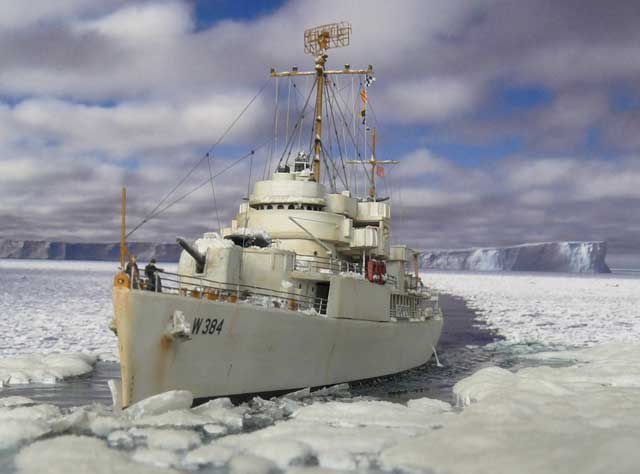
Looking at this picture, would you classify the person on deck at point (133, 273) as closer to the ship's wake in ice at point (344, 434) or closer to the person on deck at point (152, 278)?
the person on deck at point (152, 278)

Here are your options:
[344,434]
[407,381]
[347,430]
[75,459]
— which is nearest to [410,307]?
[407,381]

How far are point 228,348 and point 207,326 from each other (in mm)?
826

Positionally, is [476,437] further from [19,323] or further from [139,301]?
[19,323]

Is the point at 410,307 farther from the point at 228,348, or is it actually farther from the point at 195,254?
the point at 228,348

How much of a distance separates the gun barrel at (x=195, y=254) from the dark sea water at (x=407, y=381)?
4030mm

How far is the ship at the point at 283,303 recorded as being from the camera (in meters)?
12.4

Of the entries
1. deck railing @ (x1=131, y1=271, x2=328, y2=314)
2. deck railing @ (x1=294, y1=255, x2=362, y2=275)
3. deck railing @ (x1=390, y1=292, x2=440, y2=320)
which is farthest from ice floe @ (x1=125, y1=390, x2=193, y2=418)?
deck railing @ (x1=390, y1=292, x2=440, y2=320)

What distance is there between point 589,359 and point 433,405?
10.6m

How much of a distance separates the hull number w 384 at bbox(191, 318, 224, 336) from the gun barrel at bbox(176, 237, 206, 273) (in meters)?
2.80

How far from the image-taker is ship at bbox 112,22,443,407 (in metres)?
12.4

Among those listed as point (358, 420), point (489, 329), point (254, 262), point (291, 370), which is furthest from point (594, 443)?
point (489, 329)

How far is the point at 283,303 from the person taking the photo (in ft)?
51.4

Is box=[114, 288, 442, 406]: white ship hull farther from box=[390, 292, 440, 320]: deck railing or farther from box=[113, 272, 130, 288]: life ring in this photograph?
box=[390, 292, 440, 320]: deck railing

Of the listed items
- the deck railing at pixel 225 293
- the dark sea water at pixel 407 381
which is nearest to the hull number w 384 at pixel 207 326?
the deck railing at pixel 225 293
